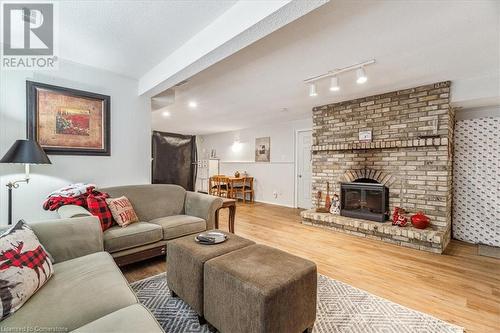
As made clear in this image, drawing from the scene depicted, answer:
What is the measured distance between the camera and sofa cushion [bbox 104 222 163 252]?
2.11 m

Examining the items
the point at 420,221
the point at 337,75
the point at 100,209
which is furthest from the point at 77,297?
the point at 420,221

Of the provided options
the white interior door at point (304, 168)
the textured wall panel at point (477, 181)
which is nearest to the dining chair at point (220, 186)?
the white interior door at point (304, 168)

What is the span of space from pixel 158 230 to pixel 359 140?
11.1 feet

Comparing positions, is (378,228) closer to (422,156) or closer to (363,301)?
(422,156)

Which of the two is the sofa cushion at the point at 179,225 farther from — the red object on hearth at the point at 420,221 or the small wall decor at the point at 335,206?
the red object on hearth at the point at 420,221

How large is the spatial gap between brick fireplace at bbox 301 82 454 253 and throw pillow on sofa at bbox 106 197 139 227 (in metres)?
2.89

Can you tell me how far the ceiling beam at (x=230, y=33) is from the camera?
1.41 meters

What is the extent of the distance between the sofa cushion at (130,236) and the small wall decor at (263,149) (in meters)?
4.36

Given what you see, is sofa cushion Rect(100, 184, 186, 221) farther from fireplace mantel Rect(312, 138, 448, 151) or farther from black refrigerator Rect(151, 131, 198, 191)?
fireplace mantel Rect(312, 138, 448, 151)

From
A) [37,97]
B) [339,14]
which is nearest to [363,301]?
[339,14]

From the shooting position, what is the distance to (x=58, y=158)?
8.47 ft

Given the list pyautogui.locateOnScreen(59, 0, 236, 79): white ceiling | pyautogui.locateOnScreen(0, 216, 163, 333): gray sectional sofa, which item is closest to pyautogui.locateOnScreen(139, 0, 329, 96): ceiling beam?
pyautogui.locateOnScreen(59, 0, 236, 79): white ceiling

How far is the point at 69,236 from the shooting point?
5.38 ft

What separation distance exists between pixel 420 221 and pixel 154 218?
11.7 feet
